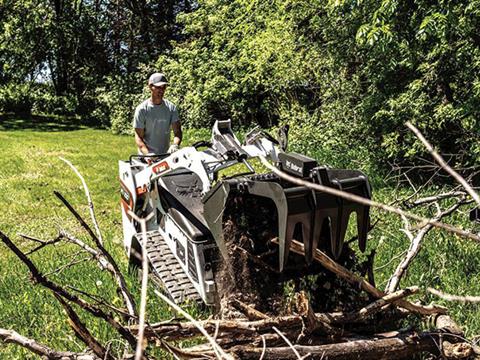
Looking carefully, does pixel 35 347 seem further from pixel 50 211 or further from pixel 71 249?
pixel 50 211

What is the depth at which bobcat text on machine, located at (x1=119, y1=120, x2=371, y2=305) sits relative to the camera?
277 centimetres

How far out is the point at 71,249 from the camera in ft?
20.2

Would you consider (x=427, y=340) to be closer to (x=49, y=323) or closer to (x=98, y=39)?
(x=49, y=323)

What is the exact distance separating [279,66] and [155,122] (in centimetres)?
808

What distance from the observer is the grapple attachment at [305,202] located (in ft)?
8.97

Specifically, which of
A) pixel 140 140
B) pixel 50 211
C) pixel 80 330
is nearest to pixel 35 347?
pixel 80 330

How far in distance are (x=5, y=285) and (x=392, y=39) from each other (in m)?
5.44

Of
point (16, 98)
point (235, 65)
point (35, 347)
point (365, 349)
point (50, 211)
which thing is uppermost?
point (235, 65)

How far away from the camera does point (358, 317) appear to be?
9.68 feet

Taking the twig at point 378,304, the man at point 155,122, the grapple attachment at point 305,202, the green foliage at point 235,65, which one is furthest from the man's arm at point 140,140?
the green foliage at point 235,65

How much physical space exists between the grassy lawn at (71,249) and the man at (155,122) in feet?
3.74

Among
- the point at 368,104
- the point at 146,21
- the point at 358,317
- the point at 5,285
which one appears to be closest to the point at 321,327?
the point at 358,317

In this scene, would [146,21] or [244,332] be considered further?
[146,21]

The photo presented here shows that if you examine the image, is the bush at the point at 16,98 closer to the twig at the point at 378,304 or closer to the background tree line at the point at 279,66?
the background tree line at the point at 279,66
